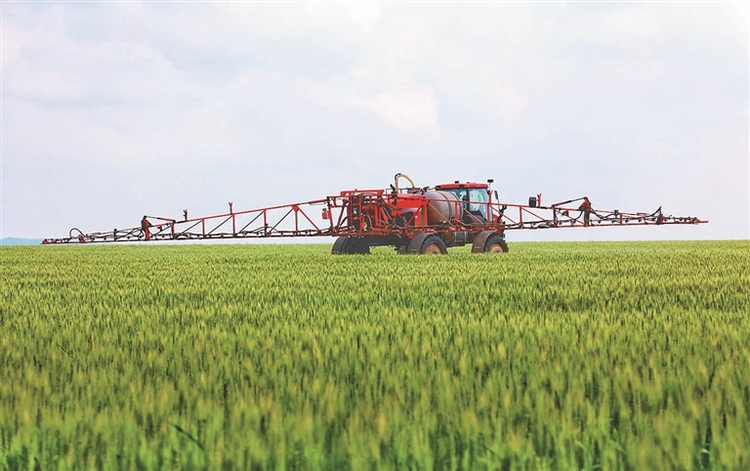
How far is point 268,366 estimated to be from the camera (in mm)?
4211

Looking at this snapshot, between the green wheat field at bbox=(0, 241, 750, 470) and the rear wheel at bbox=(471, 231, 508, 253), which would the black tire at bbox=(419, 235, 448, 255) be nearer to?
the rear wheel at bbox=(471, 231, 508, 253)

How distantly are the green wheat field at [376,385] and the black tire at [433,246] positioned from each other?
10.3m

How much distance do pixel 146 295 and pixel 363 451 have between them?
674cm

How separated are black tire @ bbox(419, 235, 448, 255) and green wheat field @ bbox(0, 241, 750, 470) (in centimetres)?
1029

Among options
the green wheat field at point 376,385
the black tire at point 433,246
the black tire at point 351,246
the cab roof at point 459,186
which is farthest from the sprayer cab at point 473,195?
the green wheat field at point 376,385

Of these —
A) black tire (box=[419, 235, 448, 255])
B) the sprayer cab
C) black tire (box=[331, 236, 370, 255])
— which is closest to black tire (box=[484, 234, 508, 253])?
the sprayer cab

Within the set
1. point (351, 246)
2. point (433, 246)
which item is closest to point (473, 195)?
point (433, 246)

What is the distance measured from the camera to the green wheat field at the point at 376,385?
278 centimetres

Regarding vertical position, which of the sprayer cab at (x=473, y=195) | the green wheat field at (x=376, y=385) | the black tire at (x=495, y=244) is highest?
the sprayer cab at (x=473, y=195)

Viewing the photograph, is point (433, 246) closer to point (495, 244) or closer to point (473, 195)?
point (495, 244)

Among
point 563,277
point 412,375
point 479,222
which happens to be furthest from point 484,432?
point 479,222

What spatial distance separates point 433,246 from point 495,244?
2.58m

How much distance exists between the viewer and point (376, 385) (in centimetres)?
371

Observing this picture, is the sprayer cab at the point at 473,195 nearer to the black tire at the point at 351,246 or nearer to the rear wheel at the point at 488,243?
the rear wheel at the point at 488,243
